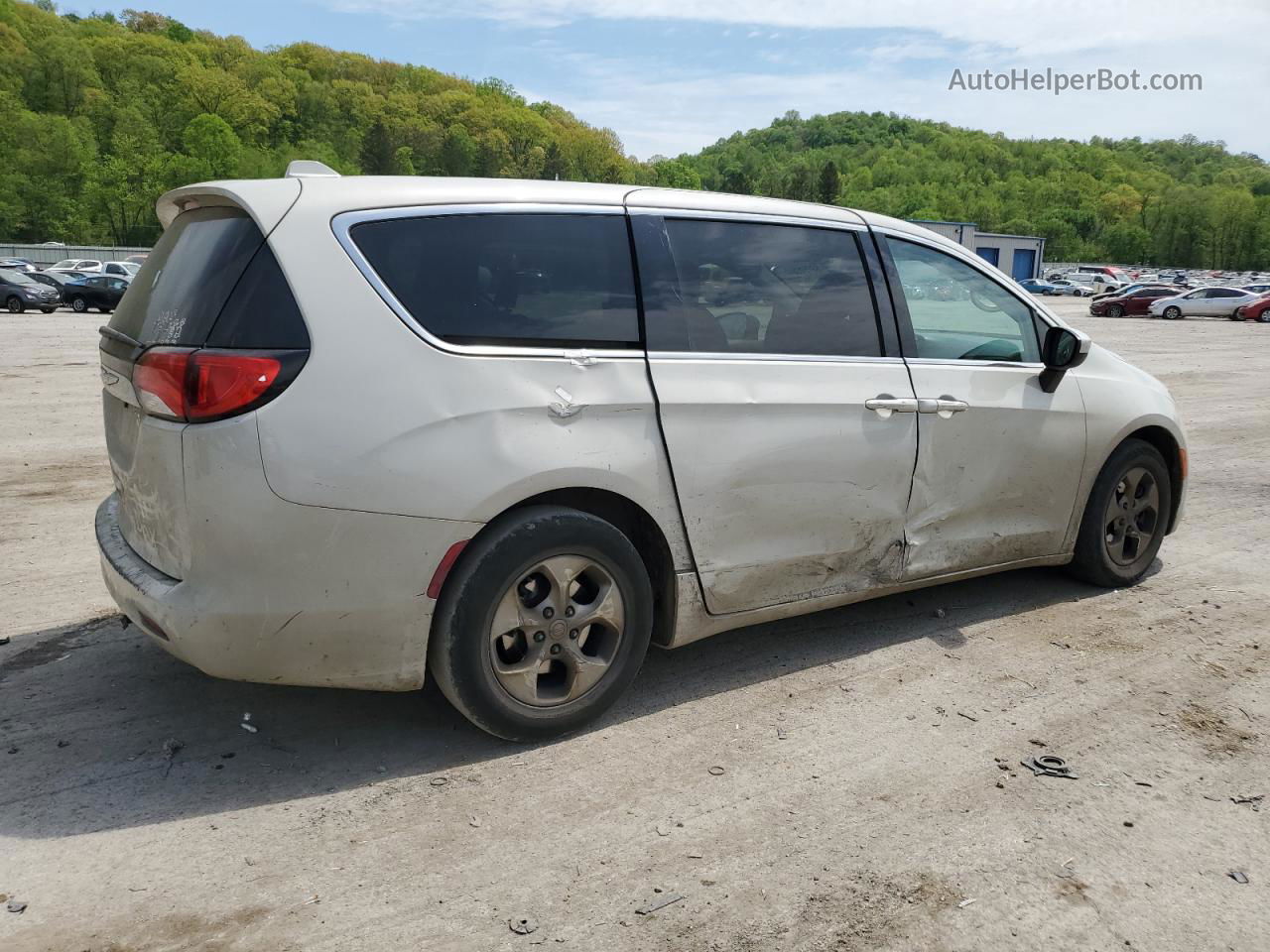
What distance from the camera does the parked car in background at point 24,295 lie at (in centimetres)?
3164

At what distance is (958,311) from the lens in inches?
183

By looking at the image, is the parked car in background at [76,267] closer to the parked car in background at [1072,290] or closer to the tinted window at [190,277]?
the tinted window at [190,277]

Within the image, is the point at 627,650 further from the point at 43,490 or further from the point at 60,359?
the point at 60,359

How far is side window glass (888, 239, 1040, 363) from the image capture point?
14.4ft

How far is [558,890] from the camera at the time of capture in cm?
267

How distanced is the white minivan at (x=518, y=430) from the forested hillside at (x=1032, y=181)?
122 m

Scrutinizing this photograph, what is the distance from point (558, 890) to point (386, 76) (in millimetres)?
165492

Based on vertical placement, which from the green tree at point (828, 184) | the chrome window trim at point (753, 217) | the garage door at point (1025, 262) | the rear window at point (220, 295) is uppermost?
the green tree at point (828, 184)

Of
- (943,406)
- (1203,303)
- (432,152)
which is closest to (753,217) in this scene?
(943,406)

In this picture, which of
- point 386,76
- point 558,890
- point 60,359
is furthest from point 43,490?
point 386,76

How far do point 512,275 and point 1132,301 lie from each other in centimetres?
→ 4831

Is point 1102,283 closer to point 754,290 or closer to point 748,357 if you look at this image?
point 754,290

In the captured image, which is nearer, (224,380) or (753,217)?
(224,380)

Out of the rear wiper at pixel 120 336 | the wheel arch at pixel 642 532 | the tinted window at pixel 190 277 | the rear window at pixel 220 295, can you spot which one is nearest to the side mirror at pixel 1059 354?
the wheel arch at pixel 642 532
